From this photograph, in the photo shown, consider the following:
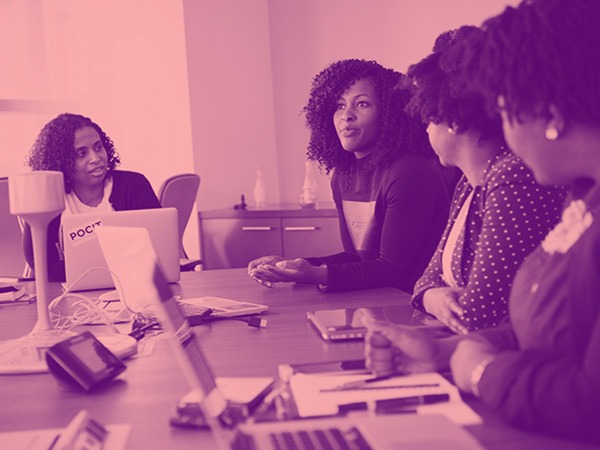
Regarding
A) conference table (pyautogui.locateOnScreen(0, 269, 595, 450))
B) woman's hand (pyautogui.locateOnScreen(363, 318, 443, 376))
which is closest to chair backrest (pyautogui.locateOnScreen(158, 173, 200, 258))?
conference table (pyautogui.locateOnScreen(0, 269, 595, 450))

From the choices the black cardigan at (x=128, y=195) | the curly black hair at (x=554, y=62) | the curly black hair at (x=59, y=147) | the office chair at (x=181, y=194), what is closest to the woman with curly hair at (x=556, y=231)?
the curly black hair at (x=554, y=62)

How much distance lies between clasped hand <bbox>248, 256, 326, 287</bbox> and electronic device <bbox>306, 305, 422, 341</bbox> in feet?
1.08

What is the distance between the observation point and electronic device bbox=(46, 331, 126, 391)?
4.31 feet

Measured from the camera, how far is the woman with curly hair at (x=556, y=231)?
93 centimetres

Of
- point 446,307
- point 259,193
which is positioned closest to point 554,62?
point 446,307

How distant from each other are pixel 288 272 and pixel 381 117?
2.37 ft

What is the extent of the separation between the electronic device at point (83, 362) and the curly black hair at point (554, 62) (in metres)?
0.80

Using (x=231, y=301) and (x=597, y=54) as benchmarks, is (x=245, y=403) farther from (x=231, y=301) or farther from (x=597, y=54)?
(x=231, y=301)

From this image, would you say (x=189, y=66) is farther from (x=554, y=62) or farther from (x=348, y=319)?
(x=554, y=62)

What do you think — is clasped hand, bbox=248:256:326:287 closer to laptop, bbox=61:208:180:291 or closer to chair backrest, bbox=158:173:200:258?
laptop, bbox=61:208:180:291

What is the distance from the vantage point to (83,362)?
4.40 ft

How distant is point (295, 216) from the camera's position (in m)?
4.39

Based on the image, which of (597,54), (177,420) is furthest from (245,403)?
(597,54)

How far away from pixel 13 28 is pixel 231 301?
3218mm
